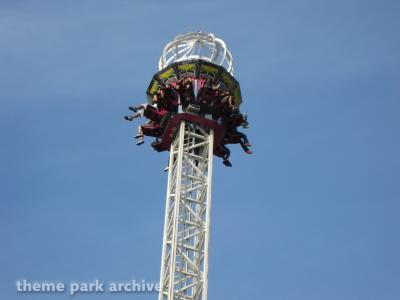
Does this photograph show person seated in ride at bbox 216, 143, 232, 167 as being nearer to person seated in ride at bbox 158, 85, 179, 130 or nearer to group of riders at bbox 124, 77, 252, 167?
group of riders at bbox 124, 77, 252, 167

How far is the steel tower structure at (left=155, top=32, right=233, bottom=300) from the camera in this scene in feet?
196

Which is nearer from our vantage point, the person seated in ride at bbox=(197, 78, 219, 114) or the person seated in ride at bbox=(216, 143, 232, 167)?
the person seated in ride at bbox=(197, 78, 219, 114)

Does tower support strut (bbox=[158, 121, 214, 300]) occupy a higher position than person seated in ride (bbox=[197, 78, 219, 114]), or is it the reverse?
person seated in ride (bbox=[197, 78, 219, 114])

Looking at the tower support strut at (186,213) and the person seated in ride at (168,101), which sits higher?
the person seated in ride at (168,101)

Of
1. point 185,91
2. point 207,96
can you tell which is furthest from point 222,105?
point 185,91

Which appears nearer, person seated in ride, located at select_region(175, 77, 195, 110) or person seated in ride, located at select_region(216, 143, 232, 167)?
person seated in ride, located at select_region(175, 77, 195, 110)

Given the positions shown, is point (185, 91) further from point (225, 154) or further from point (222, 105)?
point (225, 154)

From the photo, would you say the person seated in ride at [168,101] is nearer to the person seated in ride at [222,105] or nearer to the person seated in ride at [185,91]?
the person seated in ride at [185,91]

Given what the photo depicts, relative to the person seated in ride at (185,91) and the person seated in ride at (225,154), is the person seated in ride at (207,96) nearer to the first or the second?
the person seated in ride at (185,91)

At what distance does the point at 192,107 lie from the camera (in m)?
66.0

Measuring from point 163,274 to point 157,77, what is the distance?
→ 659 inches

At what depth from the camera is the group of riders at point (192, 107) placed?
6631 centimetres

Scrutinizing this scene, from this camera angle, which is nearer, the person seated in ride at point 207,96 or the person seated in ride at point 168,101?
the person seated in ride at point 207,96

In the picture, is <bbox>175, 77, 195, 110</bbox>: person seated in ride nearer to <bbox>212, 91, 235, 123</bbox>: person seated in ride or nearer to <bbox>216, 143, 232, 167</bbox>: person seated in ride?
<bbox>212, 91, 235, 123</bbox>: person seated in ride
